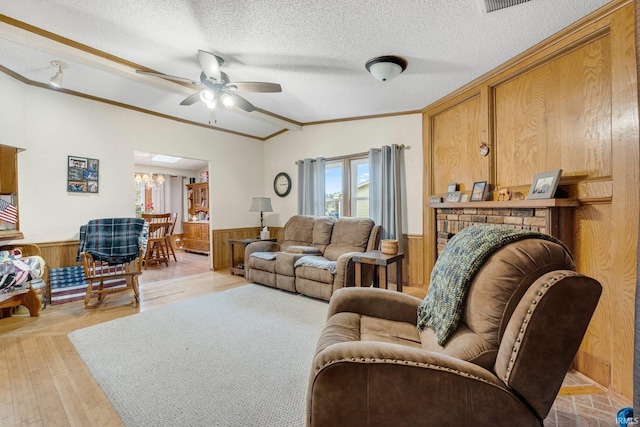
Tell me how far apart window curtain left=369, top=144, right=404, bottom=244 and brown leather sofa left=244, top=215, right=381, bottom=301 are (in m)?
0.34

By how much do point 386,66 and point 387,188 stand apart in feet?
5.72

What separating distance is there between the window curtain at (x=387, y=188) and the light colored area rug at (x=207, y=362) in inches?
59.4

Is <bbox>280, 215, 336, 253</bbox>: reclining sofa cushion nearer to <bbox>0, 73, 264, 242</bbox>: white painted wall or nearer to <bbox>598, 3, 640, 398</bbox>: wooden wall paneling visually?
<bbox>0, 73, 264, 242</bbox>: white painted wall

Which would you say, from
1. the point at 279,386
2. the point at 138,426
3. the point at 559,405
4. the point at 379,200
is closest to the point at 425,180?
the point at 379,200

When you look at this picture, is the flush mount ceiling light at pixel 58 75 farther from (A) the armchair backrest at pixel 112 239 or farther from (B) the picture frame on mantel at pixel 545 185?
(B) the picture frame on mantel at pixel 545 185

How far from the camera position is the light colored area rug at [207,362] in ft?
5.00

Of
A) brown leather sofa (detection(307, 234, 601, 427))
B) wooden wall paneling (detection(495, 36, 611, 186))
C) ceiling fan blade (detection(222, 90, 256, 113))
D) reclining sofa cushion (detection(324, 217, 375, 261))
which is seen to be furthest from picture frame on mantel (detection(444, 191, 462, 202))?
ceiling fan blade (detection(222, 90, 256, 113))

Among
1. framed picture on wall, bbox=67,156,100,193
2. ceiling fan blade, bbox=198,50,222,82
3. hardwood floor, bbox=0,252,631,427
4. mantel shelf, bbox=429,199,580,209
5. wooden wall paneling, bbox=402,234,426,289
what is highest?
ceiling fan blade, bbox=198,50,222,82

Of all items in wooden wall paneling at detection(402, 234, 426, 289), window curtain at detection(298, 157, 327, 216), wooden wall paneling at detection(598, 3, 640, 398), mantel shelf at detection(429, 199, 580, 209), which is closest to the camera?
wooden wall paneling at detection(598, 3, 640, 398)

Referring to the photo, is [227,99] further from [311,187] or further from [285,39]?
[311,187]

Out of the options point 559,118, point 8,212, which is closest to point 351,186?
point 559,118

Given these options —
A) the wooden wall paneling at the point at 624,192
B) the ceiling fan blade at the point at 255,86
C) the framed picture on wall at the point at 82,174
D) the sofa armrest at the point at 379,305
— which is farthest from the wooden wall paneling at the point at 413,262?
the framed picture on wall at the point at 82,174

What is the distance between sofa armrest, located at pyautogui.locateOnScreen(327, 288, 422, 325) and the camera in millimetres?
1667

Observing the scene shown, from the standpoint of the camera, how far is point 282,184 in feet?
17.8
